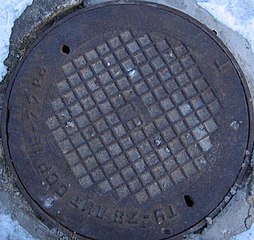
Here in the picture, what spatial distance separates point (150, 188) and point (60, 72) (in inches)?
22.4

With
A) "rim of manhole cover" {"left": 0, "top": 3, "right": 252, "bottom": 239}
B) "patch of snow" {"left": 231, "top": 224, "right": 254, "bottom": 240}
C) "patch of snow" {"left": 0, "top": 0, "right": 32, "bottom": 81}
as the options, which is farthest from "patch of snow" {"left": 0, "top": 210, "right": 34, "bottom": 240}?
"patch of snow" {"left": 231, "top": 224, "right": 254, "bottom": 240}

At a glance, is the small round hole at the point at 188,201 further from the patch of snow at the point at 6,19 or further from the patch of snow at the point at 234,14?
the patch of snow at the point at 6,19

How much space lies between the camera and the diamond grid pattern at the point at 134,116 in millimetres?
1857

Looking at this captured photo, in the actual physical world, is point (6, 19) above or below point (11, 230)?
above

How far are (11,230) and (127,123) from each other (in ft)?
2.00

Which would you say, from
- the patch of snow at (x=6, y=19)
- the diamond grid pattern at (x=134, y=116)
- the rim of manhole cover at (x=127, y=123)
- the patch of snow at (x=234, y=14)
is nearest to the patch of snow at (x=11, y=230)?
the rim of manhole cover at (x=127, y=123)

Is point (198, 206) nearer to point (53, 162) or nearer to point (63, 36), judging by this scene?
point (53, 162)

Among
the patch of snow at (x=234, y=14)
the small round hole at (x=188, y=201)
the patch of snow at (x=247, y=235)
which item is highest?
the patch of snow at (x=234, y=14)

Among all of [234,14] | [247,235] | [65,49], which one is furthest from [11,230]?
[234,14]

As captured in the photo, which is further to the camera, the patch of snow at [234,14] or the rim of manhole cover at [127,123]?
the patch of snow at [234,14]

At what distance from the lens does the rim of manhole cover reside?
6.08 feet

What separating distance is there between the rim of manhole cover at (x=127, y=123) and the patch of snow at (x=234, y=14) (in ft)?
0.34

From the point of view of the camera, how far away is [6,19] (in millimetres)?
1975

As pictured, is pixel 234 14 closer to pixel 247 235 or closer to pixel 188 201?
pixel 188 201
